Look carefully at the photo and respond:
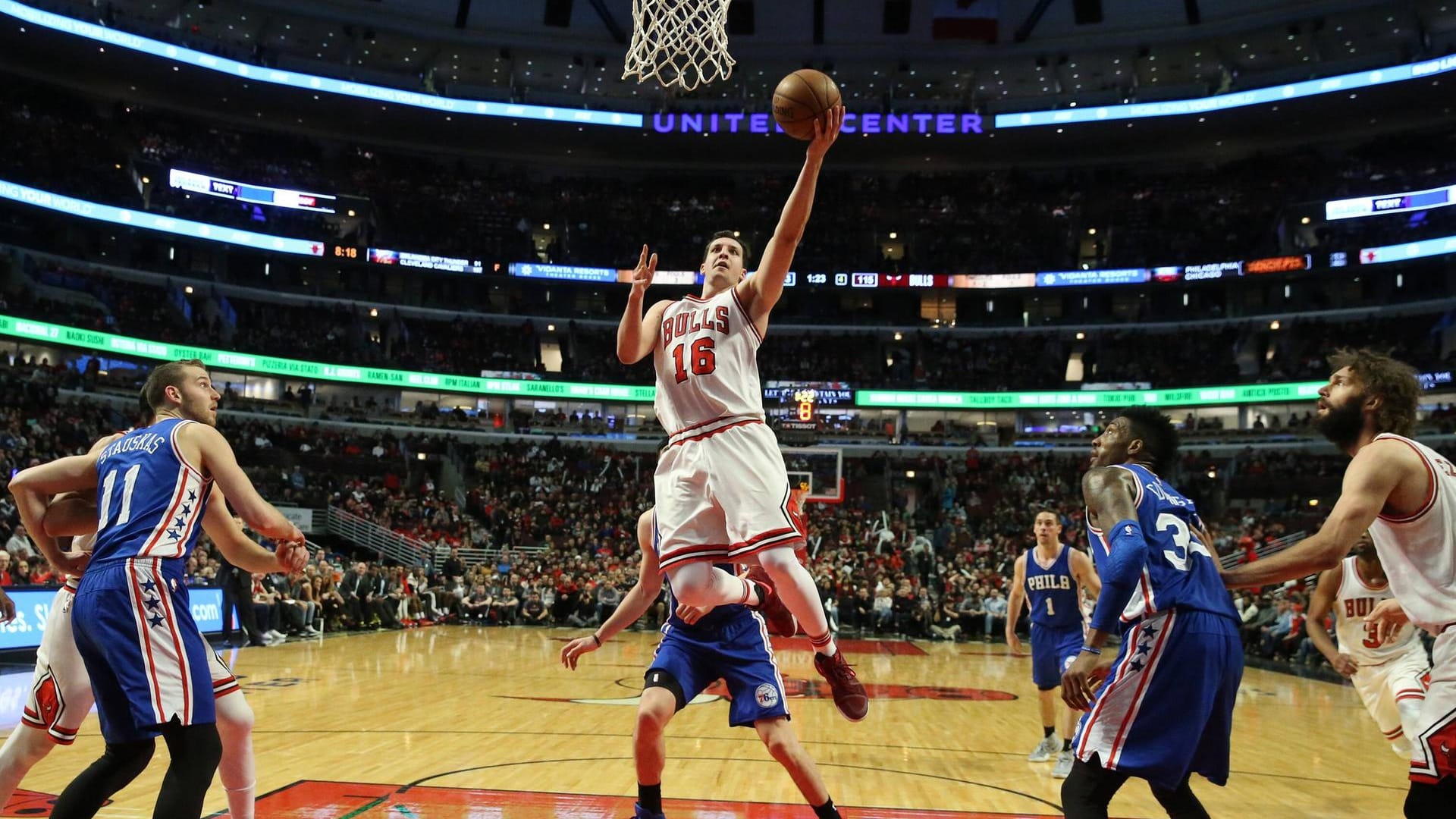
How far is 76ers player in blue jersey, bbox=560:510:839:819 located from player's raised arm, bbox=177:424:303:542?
5.51 ft

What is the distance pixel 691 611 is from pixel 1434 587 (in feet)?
9.28

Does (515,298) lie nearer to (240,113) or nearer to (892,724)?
(240,113)

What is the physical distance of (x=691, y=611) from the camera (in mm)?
4719

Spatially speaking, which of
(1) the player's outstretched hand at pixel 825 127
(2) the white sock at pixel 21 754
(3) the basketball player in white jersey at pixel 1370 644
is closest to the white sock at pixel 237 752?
(2) the white sock at pixel 21 754

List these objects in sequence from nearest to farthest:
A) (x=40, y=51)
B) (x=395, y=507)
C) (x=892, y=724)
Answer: (x=892, y=724) → (x=395, y=507) → (x=40, y=51)

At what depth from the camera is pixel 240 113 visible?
143 ft

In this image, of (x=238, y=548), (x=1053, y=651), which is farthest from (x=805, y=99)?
(x=1053, y=651)

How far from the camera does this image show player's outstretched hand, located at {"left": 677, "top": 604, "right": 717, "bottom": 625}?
4693 millimetres

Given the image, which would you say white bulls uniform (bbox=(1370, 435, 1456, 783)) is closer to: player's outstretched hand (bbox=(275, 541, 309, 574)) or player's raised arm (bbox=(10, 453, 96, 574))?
player's outstretched hand (bbox=(275, 541, 309, 574))

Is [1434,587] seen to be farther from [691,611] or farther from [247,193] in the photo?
[247,193]

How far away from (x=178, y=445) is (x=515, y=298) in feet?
144

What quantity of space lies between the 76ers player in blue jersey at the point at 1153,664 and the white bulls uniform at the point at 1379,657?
2.73 meters

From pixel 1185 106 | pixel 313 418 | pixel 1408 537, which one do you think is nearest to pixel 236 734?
pixel 1408 537

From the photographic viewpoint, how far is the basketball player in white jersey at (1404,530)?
3.53 metres
